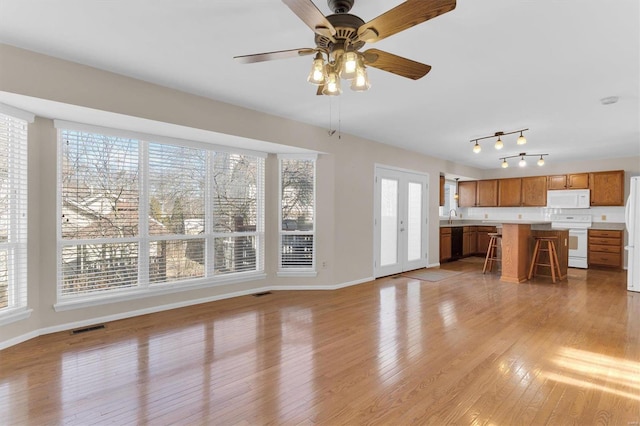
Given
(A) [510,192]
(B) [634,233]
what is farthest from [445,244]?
(B) [634,233]

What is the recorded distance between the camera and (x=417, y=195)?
6.71 meters

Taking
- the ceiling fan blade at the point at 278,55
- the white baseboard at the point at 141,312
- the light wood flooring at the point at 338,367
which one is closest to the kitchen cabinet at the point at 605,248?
the light wood flooring at the point at 338,367

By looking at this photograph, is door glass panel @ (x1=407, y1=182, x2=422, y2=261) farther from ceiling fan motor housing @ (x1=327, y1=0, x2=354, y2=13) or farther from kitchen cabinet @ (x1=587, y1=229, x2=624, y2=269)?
ceiling fan motor housing @ (x1=327, y1=0, x2=354, y2=13)

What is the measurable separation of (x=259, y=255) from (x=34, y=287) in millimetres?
2554

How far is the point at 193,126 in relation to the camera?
3527 mm

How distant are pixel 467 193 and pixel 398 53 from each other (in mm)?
7550

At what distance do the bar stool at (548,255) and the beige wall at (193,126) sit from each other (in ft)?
9.07

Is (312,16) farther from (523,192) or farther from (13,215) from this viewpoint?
(523,192)

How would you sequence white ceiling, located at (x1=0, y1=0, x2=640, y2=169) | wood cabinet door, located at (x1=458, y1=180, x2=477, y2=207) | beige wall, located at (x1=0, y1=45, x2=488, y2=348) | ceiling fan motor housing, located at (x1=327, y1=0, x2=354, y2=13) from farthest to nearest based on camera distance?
wood cabinet door, located at (x1=458, y1=180, x2=477, y2=207) < beige wall, located at (x1=0, y1=45, x2=488, y2=348) < white ceiling, located at (x1=0, y1=0, x2=640, y2=169) < ceiling fan motor housing, located at (x1=327, y1=0, x2=354, y2=13)

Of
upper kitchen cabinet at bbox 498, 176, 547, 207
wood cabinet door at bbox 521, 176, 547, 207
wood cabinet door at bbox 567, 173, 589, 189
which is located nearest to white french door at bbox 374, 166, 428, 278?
upper kitchen cabinet at bbox 498, 176, 547, 207

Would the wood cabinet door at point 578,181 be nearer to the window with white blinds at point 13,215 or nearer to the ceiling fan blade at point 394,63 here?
the ceiling fan blade at point 394,63

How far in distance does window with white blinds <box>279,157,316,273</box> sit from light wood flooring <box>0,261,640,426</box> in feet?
3.08

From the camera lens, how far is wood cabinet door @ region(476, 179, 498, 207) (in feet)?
28.2

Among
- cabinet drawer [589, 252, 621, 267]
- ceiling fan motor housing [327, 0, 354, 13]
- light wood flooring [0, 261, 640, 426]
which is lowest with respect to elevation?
light wood flooring [0, 261, 640, 426]
